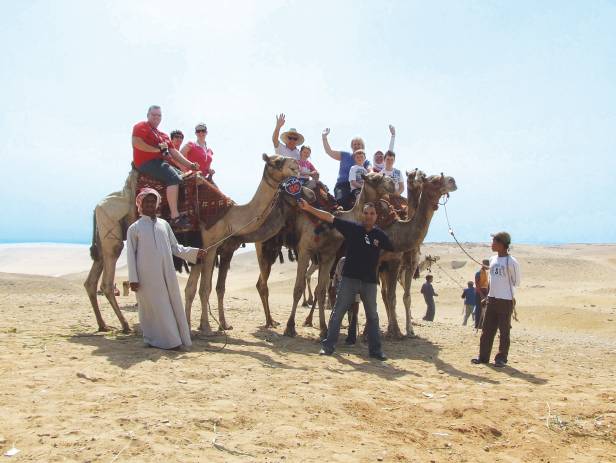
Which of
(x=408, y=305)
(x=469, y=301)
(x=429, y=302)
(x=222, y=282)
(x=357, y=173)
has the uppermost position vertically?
(x=357, y=173)

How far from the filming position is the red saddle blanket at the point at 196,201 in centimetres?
909

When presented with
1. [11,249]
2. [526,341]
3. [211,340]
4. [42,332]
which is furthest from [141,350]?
[11,249]

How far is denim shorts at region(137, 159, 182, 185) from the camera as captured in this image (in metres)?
8.93

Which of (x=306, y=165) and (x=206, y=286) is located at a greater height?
(x=306, y=165)

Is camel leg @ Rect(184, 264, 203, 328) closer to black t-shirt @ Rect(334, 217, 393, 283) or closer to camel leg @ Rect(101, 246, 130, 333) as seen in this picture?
camel leg @ Rect(101, 246, 130, 333)

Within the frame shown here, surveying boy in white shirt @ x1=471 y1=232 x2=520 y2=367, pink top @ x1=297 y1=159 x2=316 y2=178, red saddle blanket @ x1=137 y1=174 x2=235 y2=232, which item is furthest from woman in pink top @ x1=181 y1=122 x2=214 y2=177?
boy in white shirt @ x1=471 y1=232 x2=520 y2=367

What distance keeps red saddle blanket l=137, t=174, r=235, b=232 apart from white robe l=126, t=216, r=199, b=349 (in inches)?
55.6

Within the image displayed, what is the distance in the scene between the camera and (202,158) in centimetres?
1035

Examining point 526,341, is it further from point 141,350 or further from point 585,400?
point 141,350

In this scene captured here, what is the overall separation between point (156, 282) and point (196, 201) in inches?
81.6

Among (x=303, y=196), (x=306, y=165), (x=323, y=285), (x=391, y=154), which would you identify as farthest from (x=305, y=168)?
(x=323, y=285)

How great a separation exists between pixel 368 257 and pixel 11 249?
7225cm

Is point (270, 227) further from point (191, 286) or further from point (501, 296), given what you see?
point (501, 296)

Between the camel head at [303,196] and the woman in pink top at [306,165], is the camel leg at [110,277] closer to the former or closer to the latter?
the camel head at [303,196]
